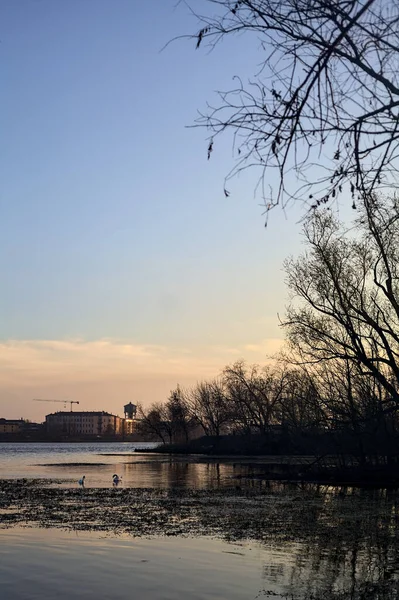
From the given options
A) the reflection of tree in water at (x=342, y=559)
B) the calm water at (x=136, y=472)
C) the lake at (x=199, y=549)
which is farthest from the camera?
the calm water at (x=136, y=472)

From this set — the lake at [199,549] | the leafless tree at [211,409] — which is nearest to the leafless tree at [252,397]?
the leafless tree at [211,409]

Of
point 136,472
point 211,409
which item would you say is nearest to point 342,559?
point 136,472

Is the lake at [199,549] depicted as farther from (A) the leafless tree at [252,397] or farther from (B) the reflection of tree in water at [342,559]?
(A) the leafless tree at [252,397]

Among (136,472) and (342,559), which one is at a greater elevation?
(136,472)

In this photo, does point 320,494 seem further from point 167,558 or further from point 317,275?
point 167,558

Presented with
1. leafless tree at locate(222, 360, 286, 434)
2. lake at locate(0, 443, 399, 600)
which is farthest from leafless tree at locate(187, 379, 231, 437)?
lake at locate(0, 443, 399, 600)

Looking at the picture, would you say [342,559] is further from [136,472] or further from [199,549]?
[136,472]

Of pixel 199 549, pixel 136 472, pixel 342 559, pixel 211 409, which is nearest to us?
pixel 342 559

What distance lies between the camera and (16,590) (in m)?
11.5

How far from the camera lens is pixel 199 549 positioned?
50.2 feet

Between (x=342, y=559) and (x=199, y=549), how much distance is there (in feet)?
10.1

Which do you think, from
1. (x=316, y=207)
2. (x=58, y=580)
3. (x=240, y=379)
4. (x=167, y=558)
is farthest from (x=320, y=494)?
(x=240, y=379)

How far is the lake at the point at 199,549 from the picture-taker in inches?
461

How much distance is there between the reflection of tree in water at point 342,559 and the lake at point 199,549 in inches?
0.8
